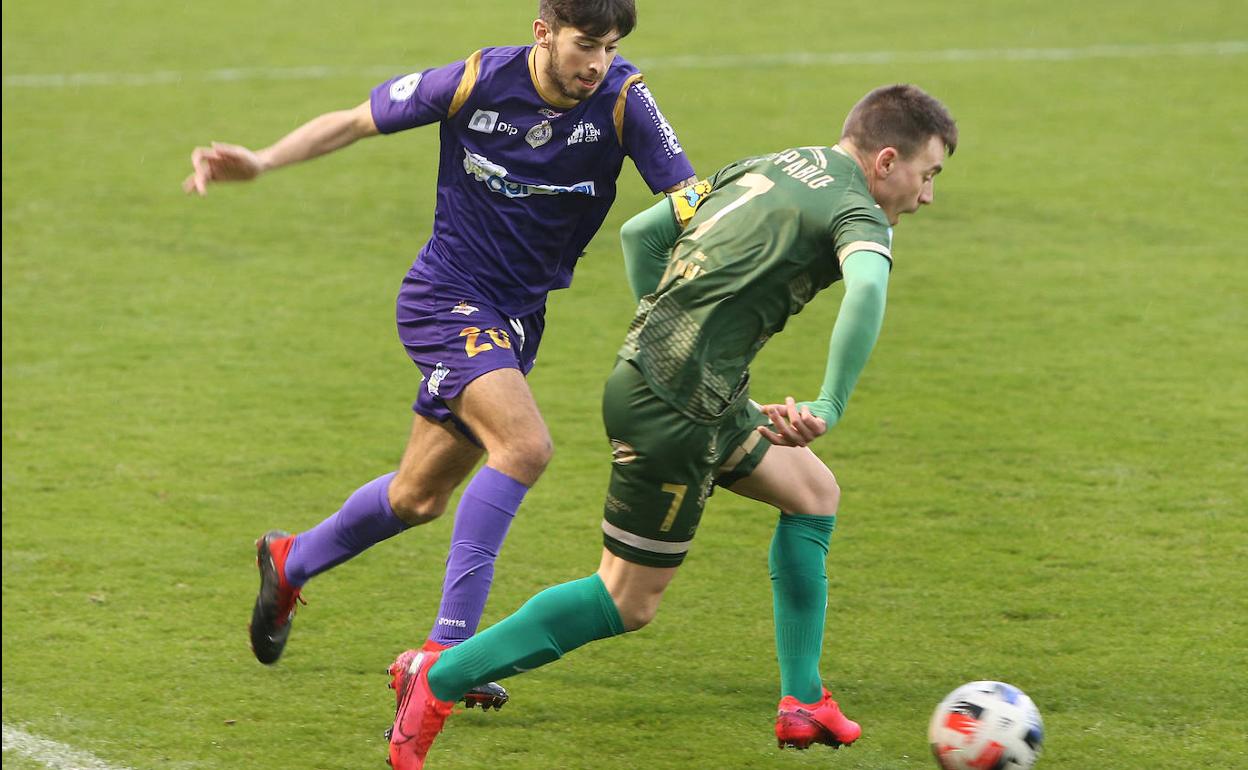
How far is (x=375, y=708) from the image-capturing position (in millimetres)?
4680

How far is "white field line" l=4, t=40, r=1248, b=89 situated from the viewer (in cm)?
1424

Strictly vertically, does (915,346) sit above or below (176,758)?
above

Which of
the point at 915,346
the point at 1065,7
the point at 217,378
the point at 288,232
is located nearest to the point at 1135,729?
the point at 915,346

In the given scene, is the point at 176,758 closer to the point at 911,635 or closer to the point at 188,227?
the point at 911,635

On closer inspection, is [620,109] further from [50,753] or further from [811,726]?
[50,753]

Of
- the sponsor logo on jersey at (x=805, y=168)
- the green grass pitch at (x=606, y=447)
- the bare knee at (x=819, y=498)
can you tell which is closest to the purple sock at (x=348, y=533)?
the green grass pitch at (x=606, y=447)

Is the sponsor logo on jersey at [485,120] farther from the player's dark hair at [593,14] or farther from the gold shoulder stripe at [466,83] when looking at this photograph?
the player's dark hair at [593,14]

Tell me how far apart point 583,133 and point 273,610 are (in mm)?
1663

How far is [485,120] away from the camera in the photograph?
467cm

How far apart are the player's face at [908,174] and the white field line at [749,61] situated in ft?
36.0

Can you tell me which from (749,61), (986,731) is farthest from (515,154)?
(749,61)

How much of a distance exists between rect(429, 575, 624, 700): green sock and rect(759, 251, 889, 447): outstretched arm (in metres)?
0.69

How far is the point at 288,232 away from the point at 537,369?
309cm

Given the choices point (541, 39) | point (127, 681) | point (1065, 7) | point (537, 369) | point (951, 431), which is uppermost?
point (1065, 7)
